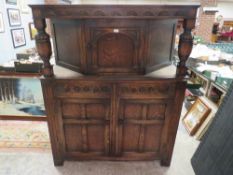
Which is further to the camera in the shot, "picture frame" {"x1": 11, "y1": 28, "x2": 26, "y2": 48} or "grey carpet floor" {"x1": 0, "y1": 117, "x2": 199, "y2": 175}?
"picture frame" {"x1": 11, "y1": 28, "x2": 26, "y2": 48}

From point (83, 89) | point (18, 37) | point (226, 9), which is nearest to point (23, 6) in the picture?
point (18, 37)

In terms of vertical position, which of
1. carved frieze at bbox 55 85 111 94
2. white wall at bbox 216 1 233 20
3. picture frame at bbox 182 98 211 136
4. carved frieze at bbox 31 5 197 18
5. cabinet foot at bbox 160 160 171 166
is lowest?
cabinet foot at bbox 160 160 171 166

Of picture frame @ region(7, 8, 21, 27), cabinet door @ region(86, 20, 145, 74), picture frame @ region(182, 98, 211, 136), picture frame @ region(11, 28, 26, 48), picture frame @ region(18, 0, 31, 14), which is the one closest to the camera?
cabinet door @ region(86, 20, 145, 74)

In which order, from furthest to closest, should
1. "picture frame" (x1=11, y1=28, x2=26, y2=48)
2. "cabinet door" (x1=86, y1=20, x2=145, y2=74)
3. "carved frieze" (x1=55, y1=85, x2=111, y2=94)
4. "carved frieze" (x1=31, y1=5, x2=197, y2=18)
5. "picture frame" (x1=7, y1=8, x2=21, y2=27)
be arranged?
Answer: "picture frame" (x1=11, y1=28, x2=26, y2=48) → "picture frame" (x1=7, y1=8, x2=21, y2=27) → "carved frieze" (x1=55, y1=85, x2=111, y2=94) → "cabinet door" (x1=86, y1=20, x2=145, y2=74) → "carved frieze" (x1=31, y1=5, x2=197, y2=18)

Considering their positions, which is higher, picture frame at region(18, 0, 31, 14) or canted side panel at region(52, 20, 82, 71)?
picture frame at region(18, 0, 31, 14)

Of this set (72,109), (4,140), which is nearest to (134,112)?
(72,109)

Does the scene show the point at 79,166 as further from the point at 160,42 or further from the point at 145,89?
the point at 160,42

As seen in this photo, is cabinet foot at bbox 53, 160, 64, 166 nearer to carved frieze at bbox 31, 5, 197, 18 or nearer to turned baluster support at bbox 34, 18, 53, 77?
turned baluster support at bbox 34, 18, 53, 77

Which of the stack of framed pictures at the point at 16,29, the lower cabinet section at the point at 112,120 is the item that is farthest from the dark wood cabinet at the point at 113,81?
the stack of framed pictures at the point at 16,29

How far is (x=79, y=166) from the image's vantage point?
1981 mm

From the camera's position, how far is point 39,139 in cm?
238

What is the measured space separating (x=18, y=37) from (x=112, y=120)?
12.8 ft

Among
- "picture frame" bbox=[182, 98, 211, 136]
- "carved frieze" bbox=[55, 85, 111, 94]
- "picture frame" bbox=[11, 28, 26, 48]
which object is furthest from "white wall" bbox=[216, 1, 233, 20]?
"carved frieze" bbox=[55, 85, 111, 94]

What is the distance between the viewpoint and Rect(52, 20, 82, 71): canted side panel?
1.47 metres
